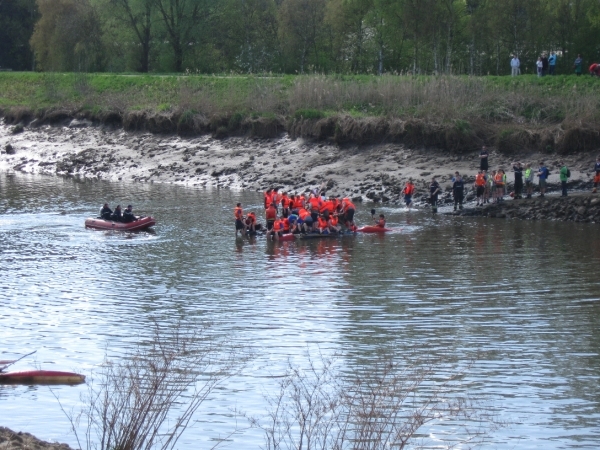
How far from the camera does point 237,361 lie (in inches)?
642

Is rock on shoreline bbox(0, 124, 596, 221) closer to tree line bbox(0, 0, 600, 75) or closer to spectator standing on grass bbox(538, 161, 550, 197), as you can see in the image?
spectator standing on grass bbox(538, 161, 550, 197)

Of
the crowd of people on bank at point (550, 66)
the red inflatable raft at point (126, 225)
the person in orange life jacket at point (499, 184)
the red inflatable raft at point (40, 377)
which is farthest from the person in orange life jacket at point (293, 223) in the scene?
the crowd of people on bank at point (550, 66)

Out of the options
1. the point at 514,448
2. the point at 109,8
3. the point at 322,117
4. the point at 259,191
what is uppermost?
the point at 109,8

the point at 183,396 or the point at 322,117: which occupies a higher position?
the point at 322,117

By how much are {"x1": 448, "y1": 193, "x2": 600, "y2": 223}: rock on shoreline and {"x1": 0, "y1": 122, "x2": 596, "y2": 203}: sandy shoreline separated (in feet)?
7.65

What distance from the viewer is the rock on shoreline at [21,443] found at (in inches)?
426

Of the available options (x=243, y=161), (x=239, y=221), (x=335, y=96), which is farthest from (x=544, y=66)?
(x=239, y=221)

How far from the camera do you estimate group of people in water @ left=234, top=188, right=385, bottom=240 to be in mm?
32312

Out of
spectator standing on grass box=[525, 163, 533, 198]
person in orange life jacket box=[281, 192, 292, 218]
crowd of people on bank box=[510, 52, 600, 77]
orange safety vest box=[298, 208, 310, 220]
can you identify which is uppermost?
crowd of people on bank box=[510, 52, 600, 77]

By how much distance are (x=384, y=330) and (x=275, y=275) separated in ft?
23.6

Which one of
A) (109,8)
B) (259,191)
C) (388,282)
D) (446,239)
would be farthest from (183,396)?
(109,8)

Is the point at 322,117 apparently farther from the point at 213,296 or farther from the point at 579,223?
the point at 213,296

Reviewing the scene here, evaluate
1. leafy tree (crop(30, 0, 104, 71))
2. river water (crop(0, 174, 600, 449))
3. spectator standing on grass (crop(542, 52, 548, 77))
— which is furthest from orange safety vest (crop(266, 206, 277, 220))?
leafy tree (crop(30, 0, 104, 71))

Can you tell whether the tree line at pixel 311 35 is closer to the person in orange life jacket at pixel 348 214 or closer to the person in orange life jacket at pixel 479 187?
the person in orange life jacket at pixel 479 187
